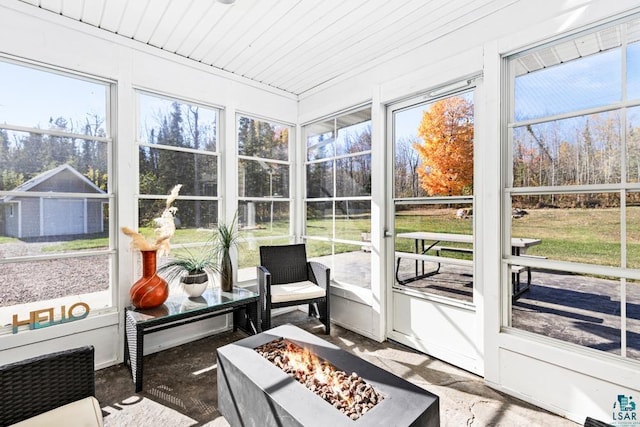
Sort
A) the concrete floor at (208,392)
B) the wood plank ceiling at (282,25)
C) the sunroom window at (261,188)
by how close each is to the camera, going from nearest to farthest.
A: 1. the concrete floor at (208,392)
2. the wood plank ceiling at (282,25)
3. the sunroom window at (261,188)

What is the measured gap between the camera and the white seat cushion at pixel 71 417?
1.25m

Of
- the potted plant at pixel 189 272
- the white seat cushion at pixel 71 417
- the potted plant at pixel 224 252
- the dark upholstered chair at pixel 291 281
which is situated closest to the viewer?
the white seat cushion at pixel 71 417

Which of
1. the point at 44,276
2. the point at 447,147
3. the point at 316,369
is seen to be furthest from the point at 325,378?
the point at 44,276

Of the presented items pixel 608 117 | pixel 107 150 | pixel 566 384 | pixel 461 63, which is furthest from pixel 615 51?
pixel 107 150

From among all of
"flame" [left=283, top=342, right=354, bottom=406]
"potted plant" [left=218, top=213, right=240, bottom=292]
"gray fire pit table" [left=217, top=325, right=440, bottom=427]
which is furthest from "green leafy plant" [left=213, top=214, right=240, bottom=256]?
"flame" [left=283, top=342, right=354, bottom=406]

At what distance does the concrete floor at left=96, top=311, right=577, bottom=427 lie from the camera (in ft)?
6.27

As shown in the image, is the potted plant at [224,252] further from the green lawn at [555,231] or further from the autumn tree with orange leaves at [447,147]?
the autumn tree with orange leaves at [447,147]

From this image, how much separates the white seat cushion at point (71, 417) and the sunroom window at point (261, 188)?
2117 mm

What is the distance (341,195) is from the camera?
11.5 ft

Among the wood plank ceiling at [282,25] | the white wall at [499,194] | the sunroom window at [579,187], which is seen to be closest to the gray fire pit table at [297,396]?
the white wall at [499,194]

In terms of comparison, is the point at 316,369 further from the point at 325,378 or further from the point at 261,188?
the point at 261,188

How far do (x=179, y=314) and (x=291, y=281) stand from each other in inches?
51.3

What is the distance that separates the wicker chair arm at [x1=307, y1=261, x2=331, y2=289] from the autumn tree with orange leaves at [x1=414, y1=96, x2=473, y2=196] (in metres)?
1.31

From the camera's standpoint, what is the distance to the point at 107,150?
2.63 meters
